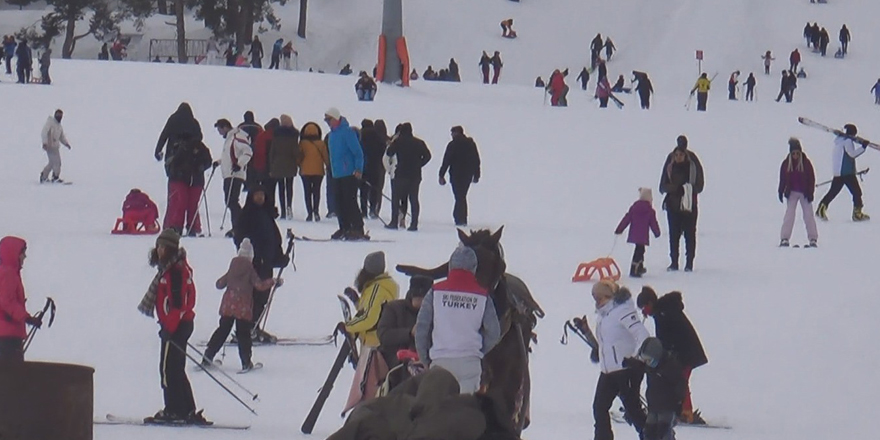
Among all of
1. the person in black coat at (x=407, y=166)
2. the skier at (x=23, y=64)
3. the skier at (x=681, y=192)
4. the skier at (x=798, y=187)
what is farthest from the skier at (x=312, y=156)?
the skier at (x=23, y=64)

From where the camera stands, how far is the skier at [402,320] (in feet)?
27.1

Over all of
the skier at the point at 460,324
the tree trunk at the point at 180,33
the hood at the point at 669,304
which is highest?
the tree trunk at the point at 180,33

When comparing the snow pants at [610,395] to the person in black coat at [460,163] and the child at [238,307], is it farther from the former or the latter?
the person in black coat at [460,163]

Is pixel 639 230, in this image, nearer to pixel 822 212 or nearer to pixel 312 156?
pixel 312 156

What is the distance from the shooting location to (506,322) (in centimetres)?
744

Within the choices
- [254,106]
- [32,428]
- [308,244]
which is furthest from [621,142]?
[32,428]

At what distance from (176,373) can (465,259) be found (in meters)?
3.32

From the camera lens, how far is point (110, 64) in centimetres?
3647

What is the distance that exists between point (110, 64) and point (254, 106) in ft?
20.2

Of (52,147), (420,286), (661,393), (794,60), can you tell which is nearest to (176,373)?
(420,286)

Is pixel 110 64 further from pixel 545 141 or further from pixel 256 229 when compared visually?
pixel 256 229

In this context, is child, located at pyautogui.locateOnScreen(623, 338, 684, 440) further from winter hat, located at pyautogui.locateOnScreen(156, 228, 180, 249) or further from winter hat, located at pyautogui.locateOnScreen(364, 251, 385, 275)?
winter hat, located at pyautogui.locateOnScreen(156, 228, 180, 249)

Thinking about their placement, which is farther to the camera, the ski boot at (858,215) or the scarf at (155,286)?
the ski boot at (858,215)

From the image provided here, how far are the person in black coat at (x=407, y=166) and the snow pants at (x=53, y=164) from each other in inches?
249
